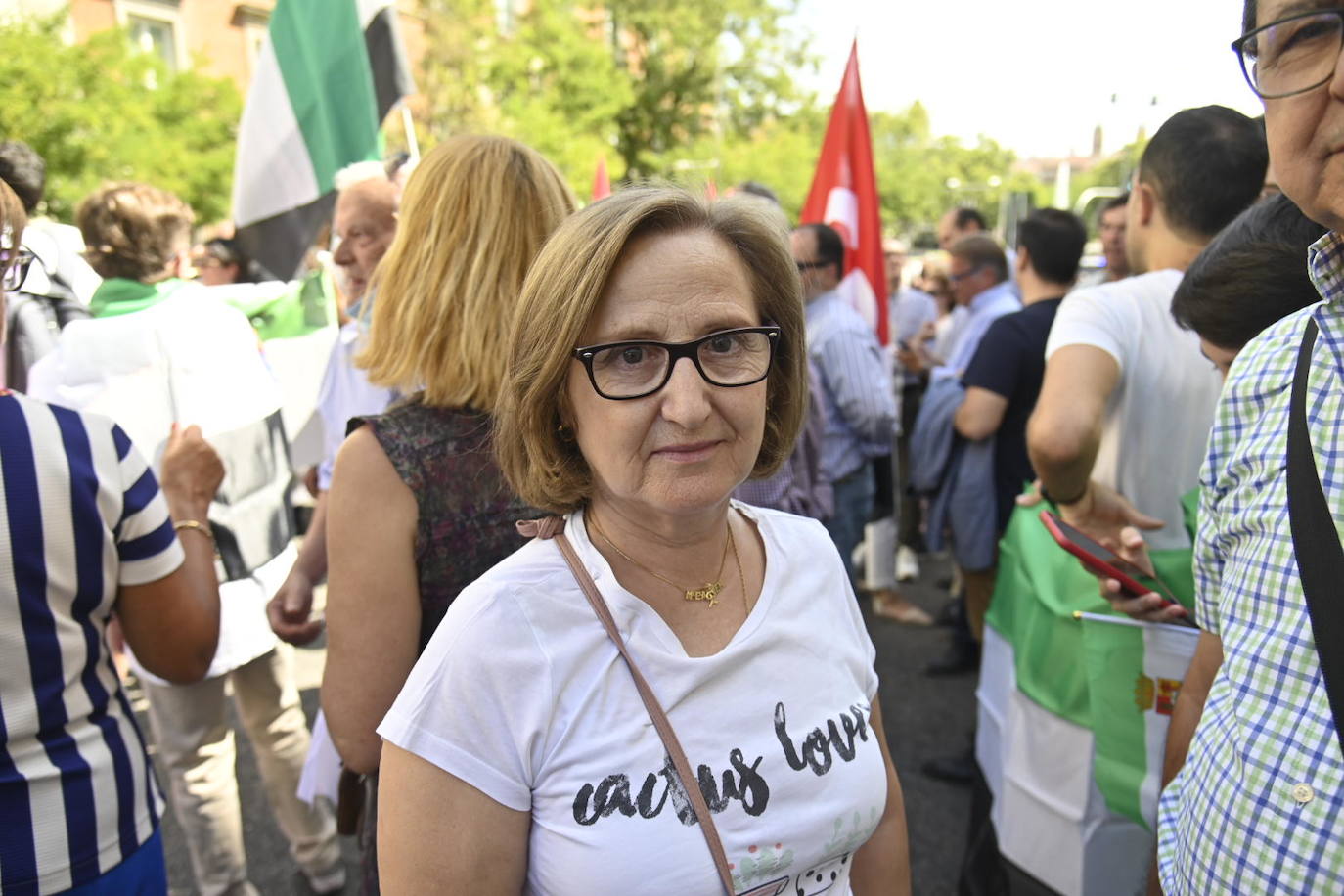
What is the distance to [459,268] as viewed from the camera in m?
1.75

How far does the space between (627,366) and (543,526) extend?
273mm

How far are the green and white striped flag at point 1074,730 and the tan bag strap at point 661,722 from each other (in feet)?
4.33

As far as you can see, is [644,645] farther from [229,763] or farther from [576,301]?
[229,763]

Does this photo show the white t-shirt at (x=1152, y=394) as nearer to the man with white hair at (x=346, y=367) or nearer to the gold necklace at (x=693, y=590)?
the gold necklace at (x=693, y=590)

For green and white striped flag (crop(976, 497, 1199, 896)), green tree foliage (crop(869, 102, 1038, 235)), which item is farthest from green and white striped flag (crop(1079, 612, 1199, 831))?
green tree foliage (crop(869, 102, 1038, 235))

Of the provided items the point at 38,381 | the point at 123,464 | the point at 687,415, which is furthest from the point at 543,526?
the point at 38,381

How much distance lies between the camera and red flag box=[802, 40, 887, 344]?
5277 millimetres

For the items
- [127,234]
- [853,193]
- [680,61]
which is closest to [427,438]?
[127,234]

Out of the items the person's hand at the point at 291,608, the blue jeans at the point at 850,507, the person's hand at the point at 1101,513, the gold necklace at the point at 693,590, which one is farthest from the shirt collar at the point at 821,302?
the gold necklace at the point at 693,590

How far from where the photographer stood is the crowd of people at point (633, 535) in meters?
1.12

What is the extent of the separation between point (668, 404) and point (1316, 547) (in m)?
0.81

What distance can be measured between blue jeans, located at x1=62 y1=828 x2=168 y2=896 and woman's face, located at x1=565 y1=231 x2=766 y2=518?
3.86ft

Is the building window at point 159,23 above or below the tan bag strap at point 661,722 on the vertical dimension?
above

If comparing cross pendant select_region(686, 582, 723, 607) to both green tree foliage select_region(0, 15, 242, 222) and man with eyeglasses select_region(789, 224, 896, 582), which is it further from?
green tree foliage select_region(0, 15, 242, 222)
